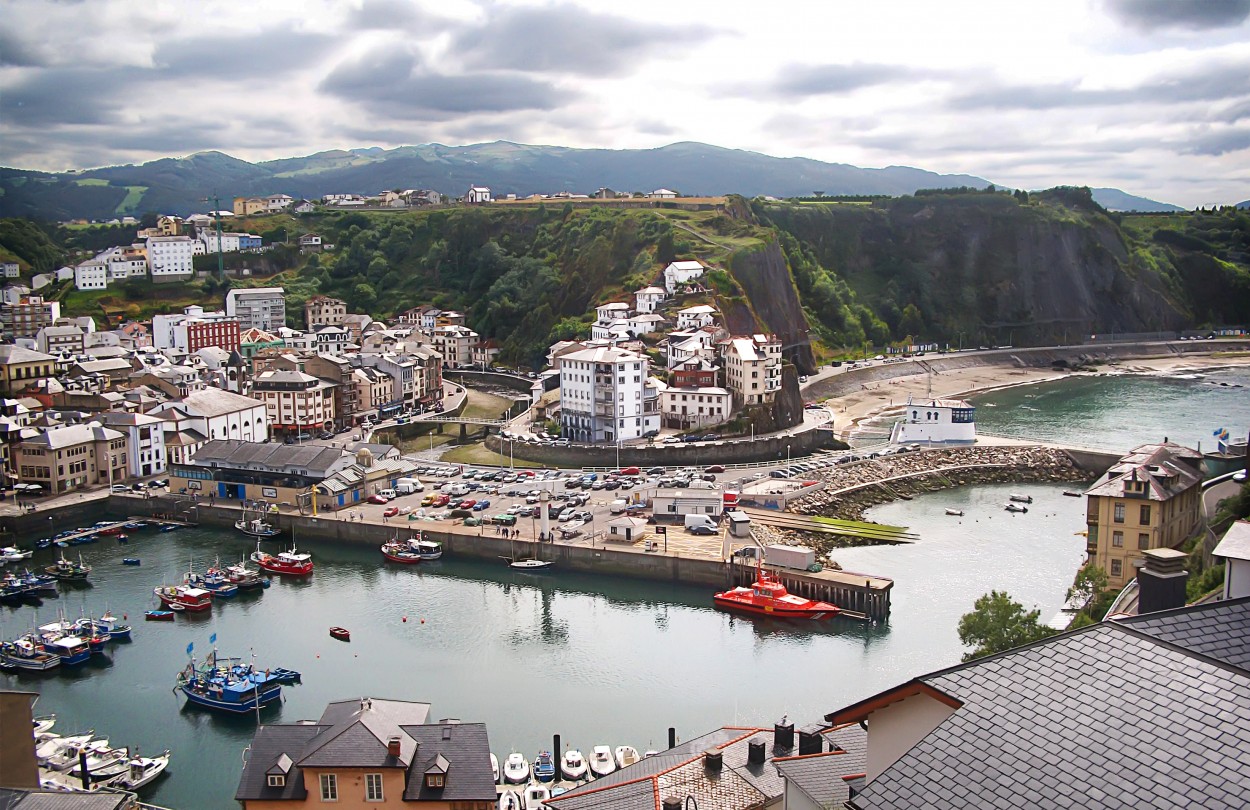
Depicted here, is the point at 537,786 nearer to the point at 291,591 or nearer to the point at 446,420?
the point at 291,591

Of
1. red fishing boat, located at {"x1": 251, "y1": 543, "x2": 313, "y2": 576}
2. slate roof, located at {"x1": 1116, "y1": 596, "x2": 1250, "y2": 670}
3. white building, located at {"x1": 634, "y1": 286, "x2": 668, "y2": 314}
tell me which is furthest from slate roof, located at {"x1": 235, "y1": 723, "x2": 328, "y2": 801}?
white building, located at {"x1": 634, "y1": 286, "x2": 668, "y2": 314}

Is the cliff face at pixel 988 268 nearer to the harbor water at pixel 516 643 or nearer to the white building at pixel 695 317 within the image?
the white building at pixel 695 317

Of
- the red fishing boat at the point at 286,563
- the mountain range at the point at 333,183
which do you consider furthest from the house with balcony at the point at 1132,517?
the mountain range at the point at 333,183

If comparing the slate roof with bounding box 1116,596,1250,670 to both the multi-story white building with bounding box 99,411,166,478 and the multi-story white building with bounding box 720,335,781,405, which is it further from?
the multi-story white building with bounding box 99,411,166,478

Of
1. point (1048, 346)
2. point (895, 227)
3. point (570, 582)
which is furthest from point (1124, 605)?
point (895, 227)

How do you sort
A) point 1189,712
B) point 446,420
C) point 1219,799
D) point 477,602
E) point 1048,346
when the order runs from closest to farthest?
point 1219,799, point 1189,712, point 477,602, point 446,420, point 1048,346

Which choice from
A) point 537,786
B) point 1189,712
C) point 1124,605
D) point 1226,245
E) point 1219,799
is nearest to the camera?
point 1219,799
